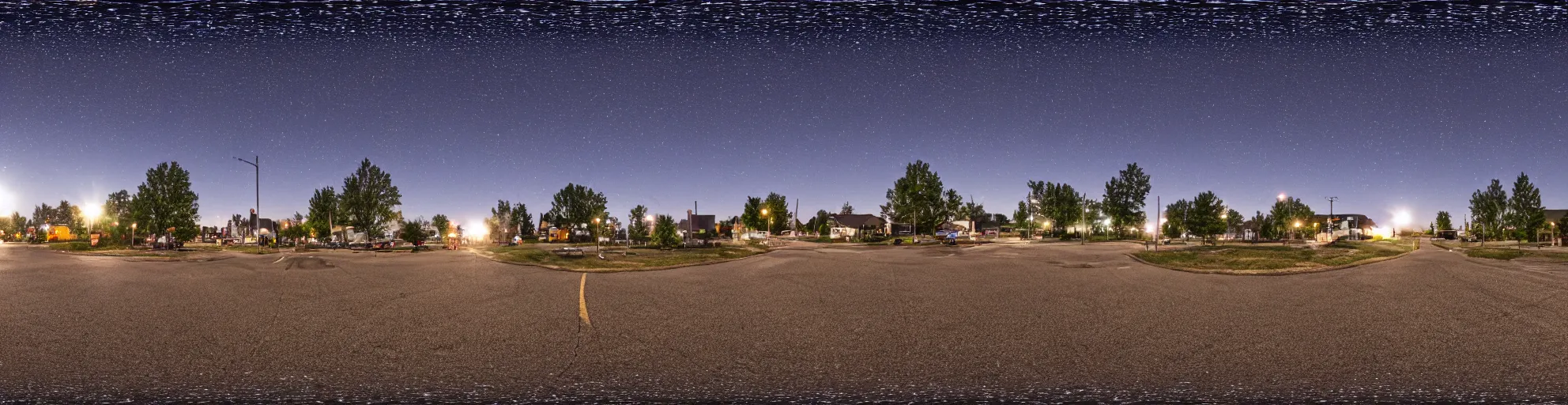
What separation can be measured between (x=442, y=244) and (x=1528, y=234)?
1102 inches

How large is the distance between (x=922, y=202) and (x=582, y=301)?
146 feet

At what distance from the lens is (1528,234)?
9.87m

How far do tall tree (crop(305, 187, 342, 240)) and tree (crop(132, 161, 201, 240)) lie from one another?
159cm

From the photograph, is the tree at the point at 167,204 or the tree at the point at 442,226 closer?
the tree at the point at 167,204

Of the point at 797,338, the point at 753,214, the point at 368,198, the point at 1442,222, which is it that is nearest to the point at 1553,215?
the point at 1442,222

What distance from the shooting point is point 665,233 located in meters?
22.2

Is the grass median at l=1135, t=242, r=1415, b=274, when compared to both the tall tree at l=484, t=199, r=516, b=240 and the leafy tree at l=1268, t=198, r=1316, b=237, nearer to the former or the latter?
the leafy tree at l=1268, t=198, r=1316, b=237

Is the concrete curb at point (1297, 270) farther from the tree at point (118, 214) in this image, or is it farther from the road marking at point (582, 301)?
the tree at point (118, 214)

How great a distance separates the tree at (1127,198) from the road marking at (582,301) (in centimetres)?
6794

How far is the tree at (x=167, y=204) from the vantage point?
26.4 ft

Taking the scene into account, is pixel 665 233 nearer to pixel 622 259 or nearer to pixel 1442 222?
pixel 622 259

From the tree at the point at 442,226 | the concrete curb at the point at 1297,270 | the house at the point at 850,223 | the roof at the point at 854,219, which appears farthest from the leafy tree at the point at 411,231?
the roof at the point at 854,219

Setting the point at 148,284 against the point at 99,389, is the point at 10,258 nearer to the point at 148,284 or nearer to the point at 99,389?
the point at 148,284

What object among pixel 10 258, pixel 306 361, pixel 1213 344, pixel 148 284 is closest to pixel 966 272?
pixel 1213 344
